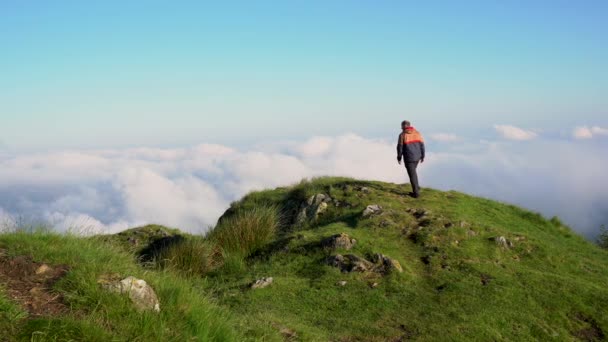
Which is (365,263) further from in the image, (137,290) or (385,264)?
(137,290)

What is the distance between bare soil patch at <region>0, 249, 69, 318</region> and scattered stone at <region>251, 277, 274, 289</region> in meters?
5.22

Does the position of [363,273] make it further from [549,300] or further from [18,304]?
[18,304]

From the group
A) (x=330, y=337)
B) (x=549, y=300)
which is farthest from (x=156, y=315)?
(x=549, y=300)

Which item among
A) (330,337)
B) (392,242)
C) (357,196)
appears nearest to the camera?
(330,337)

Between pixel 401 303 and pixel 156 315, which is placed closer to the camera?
pixel 156 315

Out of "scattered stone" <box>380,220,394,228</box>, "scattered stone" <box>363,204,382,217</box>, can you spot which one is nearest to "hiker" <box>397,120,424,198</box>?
"scattered stone" <box>363,204,382,217</box>

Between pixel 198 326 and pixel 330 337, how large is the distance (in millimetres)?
3311

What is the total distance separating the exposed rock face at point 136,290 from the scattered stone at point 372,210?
1020cm

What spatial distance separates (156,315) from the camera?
22.3 ft

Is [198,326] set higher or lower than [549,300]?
higher

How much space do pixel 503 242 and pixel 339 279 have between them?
5487 mm

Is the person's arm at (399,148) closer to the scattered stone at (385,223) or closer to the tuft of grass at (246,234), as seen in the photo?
the scattered stone at (385,223)

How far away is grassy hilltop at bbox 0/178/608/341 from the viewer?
680cm

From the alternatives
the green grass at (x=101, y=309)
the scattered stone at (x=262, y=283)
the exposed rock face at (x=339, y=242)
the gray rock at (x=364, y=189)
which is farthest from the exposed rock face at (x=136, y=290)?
the gray rock at (x=364, y=189)
